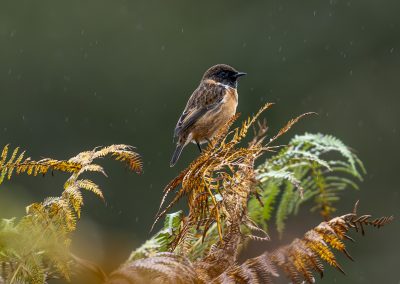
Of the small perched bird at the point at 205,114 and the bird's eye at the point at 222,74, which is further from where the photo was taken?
the bird's eye at the point at 222,74

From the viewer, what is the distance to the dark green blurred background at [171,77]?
12.9 meters

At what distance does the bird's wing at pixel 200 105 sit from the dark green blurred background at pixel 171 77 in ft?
18.3

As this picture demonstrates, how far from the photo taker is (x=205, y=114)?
599cm

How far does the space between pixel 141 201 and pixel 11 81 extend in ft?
12.2

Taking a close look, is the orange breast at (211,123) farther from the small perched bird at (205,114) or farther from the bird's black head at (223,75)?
the bird's black head at (223,75)

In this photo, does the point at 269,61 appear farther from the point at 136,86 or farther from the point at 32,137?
the point at 32,137

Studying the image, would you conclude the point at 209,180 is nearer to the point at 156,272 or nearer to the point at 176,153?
the point at 156,272

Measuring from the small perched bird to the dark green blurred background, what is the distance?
5.59m

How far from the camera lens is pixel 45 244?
50.6 inches

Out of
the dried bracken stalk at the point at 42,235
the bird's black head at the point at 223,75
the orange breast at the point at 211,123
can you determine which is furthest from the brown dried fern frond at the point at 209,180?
the bird's black head at the point at 223,75

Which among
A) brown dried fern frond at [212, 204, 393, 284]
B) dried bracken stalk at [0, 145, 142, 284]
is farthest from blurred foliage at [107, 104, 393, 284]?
dried bracken stalk at [0, 145, 142, 284]

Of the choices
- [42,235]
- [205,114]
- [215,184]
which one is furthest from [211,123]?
[42,235]

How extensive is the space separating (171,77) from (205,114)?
8.87 meters

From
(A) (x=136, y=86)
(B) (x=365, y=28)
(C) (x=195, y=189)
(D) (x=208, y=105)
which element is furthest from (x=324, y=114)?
(C) (x=195, y=189)
